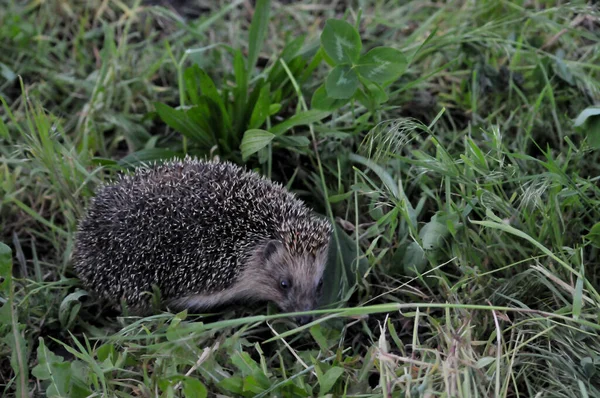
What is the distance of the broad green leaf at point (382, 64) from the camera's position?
4.20 m

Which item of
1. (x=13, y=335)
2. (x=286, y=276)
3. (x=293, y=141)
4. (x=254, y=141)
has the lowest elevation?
(x=286, y=276)

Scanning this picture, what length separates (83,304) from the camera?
4301 mm

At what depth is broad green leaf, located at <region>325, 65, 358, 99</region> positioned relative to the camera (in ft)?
13.6

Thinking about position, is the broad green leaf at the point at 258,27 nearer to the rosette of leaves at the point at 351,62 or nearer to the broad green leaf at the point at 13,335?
the rosette of leaves at the point at 351,62

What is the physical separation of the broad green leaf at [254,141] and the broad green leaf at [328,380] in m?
1.60

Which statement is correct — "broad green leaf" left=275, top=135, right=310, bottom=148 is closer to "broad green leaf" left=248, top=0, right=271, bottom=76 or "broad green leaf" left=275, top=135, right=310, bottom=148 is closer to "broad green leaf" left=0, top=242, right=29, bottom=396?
"broad green leaf" left=248, top=0, right=271, bottom=76

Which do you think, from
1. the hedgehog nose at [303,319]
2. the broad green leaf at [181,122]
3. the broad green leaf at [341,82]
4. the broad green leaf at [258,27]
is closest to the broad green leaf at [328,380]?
the hedgehog nose at [303,319]

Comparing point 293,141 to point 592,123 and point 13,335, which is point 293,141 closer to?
point 592,123

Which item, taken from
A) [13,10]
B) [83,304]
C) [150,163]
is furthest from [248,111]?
[13,10]

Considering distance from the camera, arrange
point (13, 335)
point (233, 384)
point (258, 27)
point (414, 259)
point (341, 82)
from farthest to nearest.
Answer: point (258, 27) → point (341, 82) → point (414, 259) → point (13, 335) → point (233, 384)

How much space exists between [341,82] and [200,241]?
4.47 feet

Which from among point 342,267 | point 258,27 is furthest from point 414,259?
point 258,27

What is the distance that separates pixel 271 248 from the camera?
4.23 m

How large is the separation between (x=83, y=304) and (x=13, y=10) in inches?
126
